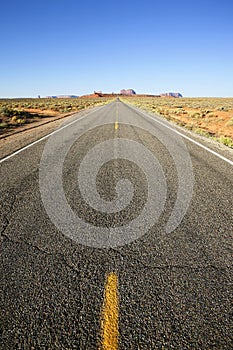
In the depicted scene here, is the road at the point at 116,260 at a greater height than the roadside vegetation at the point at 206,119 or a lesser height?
lesser

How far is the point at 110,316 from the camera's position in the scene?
1.93 meters

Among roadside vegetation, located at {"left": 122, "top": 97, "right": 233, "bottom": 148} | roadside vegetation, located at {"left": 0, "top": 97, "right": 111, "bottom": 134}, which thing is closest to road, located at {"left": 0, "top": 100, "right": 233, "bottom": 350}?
roadside vegetation, located at {"left": 122, "top": 97, "right": 233, "bottom": 148}

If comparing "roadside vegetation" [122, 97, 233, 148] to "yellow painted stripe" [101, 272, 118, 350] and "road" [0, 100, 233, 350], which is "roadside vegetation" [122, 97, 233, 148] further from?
"yellow painted stripe" [101, 272, 118, 350]

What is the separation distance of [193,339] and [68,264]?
134cm


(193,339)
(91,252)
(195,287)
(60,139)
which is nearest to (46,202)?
(91,252)

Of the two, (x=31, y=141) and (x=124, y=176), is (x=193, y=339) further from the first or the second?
(x=31, y=141)

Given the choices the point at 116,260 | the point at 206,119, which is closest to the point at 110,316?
the point at 116,260

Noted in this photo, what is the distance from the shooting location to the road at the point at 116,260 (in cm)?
183

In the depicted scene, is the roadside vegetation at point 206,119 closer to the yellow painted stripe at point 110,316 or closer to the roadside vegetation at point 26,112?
the yellow painted stripe at point 110,316

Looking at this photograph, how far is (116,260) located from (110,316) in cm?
70

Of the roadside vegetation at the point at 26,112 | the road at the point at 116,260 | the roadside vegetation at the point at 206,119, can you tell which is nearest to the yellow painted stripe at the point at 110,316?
the road at the point at 116,260

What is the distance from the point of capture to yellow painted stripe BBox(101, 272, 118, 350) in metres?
1.72

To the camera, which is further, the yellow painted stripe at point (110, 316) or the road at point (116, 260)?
the road at point (116, 260)

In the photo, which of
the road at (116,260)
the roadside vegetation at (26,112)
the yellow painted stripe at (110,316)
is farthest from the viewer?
the roadside vegetation at (26,112)
